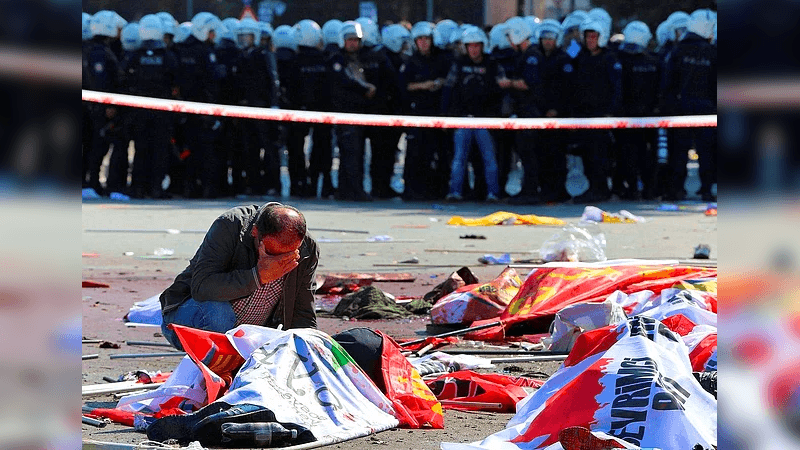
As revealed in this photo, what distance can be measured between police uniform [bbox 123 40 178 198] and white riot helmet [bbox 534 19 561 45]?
503 centimetres

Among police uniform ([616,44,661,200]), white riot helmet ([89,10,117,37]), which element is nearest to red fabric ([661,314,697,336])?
police uniform ([616,44,661,200])

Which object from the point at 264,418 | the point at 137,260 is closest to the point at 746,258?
the point at 264,418

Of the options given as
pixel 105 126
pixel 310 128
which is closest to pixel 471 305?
pixel 310 128

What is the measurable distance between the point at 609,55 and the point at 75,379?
16.6 m

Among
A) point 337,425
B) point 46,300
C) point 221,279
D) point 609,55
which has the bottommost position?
point 337,425

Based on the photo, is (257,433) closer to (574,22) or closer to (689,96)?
(689,96)

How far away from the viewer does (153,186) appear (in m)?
18.5

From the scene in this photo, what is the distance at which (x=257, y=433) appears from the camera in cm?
459

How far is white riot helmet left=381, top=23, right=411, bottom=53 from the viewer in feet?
60.8

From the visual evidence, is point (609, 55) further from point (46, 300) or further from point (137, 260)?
point (46, 300)

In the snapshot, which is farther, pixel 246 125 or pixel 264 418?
pixel 246 125

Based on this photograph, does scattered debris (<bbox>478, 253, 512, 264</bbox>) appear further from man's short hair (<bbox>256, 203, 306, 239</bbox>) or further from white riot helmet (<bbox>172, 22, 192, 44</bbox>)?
white riot helmet (<bbox>172, 22, 192, 44</bbox>)

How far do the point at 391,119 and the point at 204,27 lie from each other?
10.4 ft

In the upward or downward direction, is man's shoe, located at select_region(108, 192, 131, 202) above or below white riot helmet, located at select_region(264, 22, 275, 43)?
below
